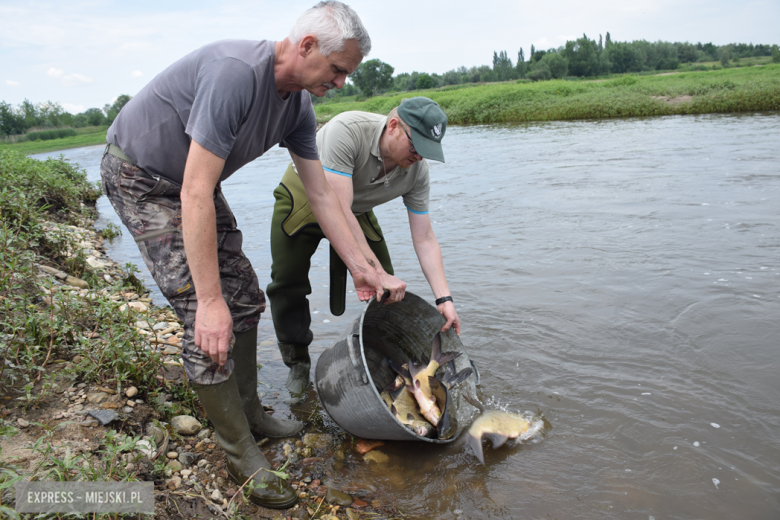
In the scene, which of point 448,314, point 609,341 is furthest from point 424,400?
point 609,341

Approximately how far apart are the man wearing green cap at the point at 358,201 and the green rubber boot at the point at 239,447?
2.97 feet

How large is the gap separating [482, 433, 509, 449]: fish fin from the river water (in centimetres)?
6

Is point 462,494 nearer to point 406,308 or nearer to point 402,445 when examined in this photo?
point 402,445

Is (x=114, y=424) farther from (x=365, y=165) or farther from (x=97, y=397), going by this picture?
(x=365, y=165)

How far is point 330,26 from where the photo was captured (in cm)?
175

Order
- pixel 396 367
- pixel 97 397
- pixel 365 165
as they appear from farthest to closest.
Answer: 1. pixel 396 367
2. pixel 365 165
3. pixel 97 397

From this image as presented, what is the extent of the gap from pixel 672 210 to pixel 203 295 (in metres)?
6.62

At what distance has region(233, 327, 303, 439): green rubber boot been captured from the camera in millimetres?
2383

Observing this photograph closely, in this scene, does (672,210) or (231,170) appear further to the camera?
(672,210)

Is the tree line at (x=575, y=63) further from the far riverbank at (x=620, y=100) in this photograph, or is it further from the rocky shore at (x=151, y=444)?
the rocky shore at (x=151, y=444)

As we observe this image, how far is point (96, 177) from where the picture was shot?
620 inches

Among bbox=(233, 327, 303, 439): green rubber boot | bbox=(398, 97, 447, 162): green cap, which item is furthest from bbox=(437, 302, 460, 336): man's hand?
bbox=(233, 327, 303, 439): green rubber boot

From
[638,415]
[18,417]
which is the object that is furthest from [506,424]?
[18,417]

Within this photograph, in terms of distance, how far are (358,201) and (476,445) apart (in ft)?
4.85
